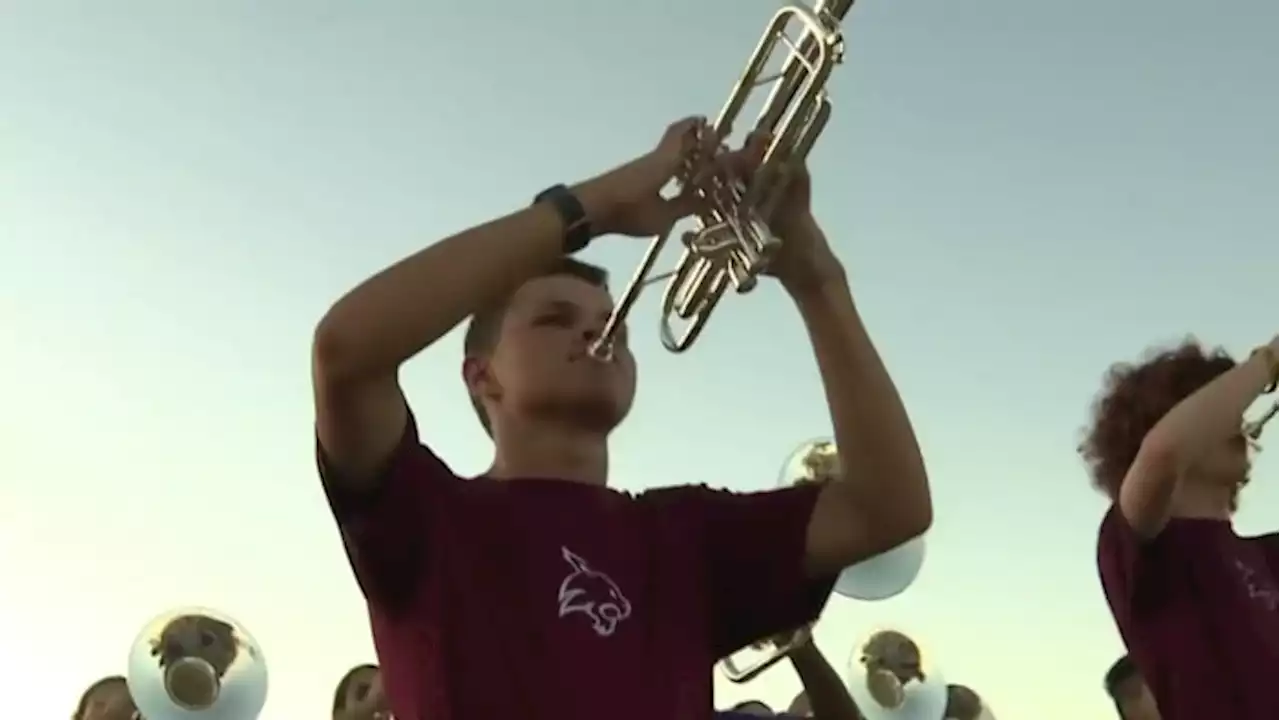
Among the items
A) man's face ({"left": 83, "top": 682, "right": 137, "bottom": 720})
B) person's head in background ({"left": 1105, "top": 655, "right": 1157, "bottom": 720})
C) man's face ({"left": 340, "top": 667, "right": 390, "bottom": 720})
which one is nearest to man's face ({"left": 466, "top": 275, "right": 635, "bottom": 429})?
person's head in background ({"left": 1105, "top": 655, "right": 1157, "bottom": 720})

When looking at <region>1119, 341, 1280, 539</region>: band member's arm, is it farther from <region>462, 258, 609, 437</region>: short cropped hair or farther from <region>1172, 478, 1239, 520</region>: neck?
<region>462, 258, 609, 437</region>: short cropped hair

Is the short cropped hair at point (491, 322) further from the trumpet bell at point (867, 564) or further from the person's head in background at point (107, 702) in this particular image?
the person's head in background at point (107, 702)

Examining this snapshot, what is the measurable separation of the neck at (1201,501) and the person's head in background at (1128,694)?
137 centimetres

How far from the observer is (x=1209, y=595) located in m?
2.57

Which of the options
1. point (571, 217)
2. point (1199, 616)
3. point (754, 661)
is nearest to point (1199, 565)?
point (1199, 616)

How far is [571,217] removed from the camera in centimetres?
176

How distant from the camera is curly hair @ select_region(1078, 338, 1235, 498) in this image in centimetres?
293

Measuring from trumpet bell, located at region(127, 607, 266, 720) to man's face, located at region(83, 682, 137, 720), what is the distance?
0.04m

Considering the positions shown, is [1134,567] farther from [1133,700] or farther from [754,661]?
[1133,700]

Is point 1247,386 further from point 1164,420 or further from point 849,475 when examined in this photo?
point 849,475

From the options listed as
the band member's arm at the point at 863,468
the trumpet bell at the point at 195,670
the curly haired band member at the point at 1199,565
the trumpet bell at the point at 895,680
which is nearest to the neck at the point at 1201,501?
the curly haired band member at the point at 1199,565

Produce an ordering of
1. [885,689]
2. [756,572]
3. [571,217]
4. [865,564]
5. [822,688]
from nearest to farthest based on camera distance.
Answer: [571,217]
[756,572]
[822,688]
[865,564]
[885,689]

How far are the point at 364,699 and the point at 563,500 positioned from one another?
3.18m

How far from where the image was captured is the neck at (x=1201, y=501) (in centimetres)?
268
